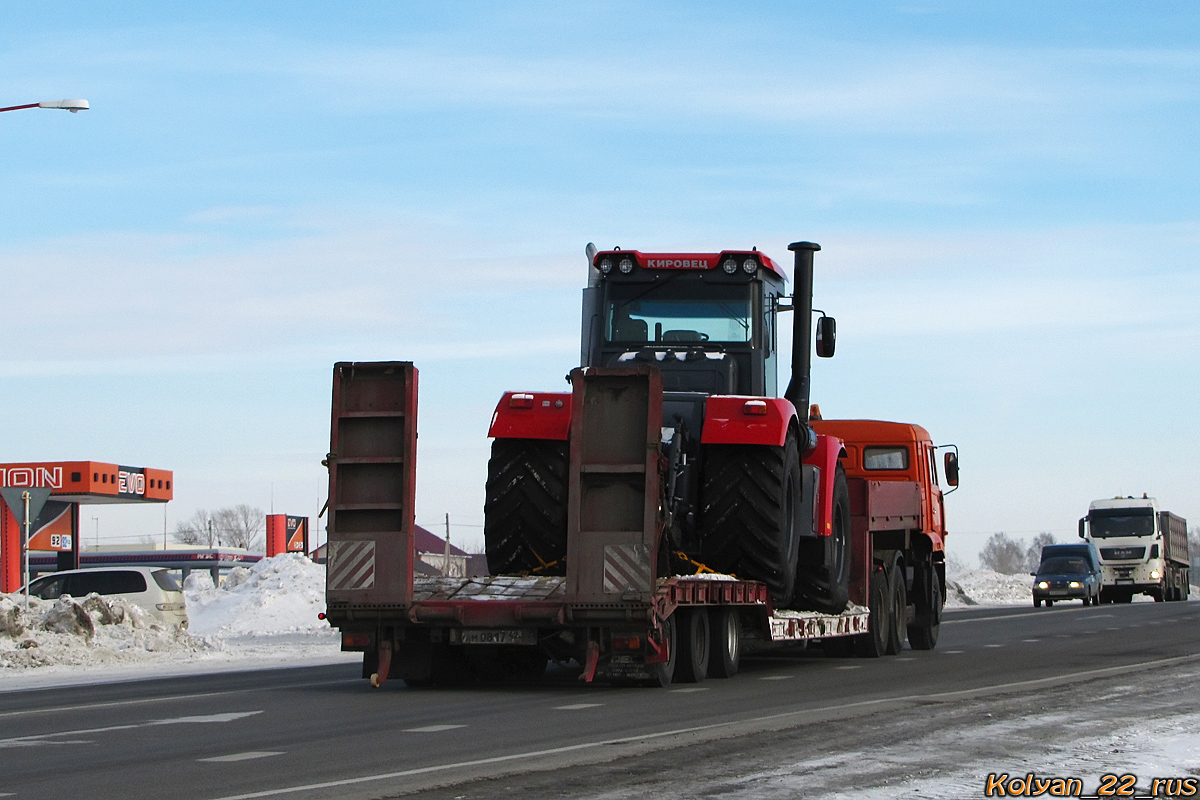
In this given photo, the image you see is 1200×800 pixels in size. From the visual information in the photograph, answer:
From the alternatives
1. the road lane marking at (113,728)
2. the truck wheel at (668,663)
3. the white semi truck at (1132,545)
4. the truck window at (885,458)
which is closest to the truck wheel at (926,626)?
the truck window at (885,458)

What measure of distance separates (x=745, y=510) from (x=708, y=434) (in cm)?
83

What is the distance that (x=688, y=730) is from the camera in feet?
36.3

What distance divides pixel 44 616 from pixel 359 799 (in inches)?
661

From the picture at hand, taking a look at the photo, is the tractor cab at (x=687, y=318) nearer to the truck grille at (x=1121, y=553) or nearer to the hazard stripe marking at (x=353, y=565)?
the hazard stripe marking at (x=353, y=565)

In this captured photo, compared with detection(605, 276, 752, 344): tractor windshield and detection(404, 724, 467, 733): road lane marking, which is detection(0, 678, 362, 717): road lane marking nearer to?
detection(404, 724, 467, 733): road lane marking

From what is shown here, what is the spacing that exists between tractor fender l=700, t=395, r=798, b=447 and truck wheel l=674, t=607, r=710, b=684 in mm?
1655

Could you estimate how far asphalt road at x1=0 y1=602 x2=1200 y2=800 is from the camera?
30.0 feet

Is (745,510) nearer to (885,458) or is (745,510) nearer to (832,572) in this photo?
(832,572)

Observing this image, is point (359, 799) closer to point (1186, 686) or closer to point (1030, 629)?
point (1186, 686)

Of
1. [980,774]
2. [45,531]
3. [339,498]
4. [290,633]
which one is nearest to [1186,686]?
[980,774]

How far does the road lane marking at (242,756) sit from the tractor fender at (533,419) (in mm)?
5685

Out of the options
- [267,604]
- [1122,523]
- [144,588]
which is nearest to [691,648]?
[144,588]

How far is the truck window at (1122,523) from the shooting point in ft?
176

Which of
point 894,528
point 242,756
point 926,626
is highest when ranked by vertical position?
point 894,528
